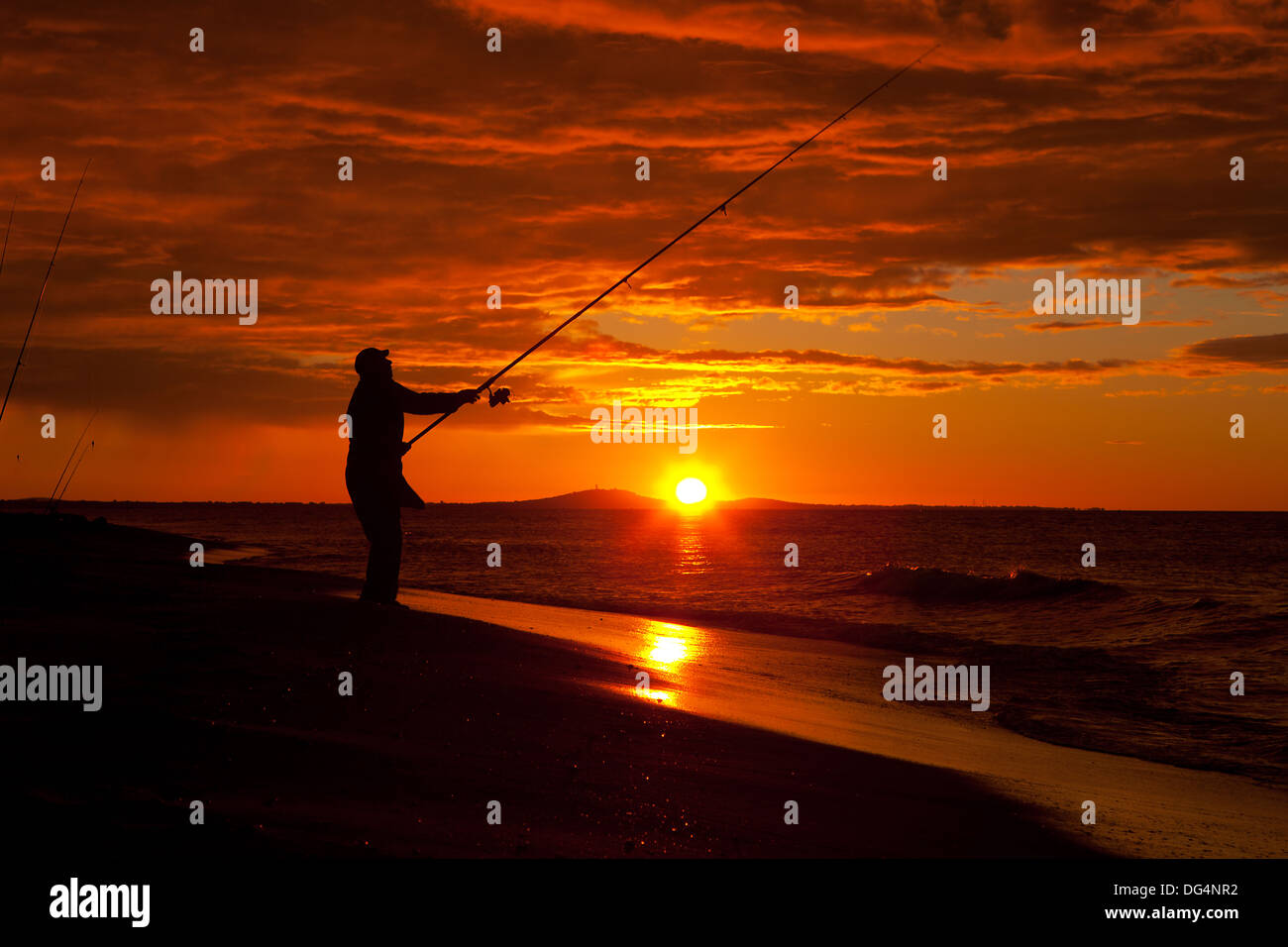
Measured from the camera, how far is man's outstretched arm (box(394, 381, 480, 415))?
9016 mm

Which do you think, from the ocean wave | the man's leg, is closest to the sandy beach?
the man's leg

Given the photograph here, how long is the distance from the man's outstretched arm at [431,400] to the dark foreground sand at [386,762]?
1880 millimetres

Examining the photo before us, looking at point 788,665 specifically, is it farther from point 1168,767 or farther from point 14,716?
point 14,716

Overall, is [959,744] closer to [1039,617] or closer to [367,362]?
[367,362]

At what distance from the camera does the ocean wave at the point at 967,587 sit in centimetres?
2755

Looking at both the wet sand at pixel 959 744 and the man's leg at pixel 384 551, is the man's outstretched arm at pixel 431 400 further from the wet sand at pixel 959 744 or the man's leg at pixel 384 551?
the wet sand at pixel 959 744

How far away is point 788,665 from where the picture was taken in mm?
13203

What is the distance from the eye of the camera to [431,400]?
910 cm

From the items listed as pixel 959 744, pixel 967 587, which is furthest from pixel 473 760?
pixel 967 587

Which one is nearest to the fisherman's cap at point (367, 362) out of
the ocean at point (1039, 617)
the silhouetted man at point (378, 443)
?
the silhouetted man at point (378, 443)

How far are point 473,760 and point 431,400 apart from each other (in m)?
4.45

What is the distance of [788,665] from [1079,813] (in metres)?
6.78

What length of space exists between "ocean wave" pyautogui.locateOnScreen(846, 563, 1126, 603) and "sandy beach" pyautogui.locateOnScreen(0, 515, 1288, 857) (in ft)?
59.9
